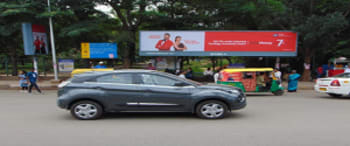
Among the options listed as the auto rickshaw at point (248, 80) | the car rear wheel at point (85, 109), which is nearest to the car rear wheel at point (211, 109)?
the car rear wheel at point (85, 109)

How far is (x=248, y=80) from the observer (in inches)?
Result: 415

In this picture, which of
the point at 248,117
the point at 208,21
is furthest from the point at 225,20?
the point at 248,117

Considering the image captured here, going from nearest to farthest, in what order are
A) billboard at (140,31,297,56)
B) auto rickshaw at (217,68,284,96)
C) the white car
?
the white car < auto rickshaw at (217,68,284,96) < billboard at (140,31,297,56)

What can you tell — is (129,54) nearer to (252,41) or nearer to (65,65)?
(65,65)

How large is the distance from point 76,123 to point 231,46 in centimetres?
1185

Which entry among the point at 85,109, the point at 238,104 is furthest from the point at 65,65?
the point at 238,104

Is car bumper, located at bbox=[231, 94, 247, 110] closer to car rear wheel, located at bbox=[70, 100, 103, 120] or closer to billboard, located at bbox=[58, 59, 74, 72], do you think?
car rear wheel, located at bbox=[70, 100, 103, 120]

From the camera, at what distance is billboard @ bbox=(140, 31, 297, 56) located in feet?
50.4

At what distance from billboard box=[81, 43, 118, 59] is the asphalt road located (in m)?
9.09

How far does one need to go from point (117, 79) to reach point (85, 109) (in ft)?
3.73

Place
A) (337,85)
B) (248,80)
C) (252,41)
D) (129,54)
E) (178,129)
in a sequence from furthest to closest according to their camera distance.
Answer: (129,54) → (252,41) → (248,80) → (337,85) → (178,129)

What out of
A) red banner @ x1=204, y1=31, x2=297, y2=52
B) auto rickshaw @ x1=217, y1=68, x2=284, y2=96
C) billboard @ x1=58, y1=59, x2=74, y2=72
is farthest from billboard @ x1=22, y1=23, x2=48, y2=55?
auto rickshaw @ x1=217, y1=68, x2=284, y2=96

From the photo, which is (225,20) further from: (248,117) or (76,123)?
(76,123)

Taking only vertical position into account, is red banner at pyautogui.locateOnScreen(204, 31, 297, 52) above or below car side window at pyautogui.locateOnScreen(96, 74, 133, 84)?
above
